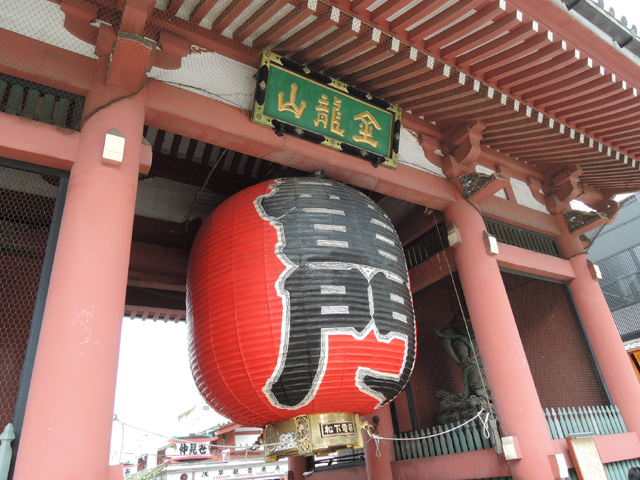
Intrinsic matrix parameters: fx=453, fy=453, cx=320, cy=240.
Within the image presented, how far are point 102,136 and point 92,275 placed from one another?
3.35ft

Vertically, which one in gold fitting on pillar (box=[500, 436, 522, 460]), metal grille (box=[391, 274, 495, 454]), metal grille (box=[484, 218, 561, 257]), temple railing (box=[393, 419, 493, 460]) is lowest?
gold fitting on pillar (box=[500, 436, 522, 460])

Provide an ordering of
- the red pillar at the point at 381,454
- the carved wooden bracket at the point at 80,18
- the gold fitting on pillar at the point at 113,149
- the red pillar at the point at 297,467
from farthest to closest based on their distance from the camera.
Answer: the red pillar at the point at 297,467 < the red pillar at the point at 381,454 < the carved wooden bracket at the point at 80,18 < the gold fitting on pillar at the point at 113,149

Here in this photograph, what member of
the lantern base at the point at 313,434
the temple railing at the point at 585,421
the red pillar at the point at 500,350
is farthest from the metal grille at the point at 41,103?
the temple railing at the point at 585,421

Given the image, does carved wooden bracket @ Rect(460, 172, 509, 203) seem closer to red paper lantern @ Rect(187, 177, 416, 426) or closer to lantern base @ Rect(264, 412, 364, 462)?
red paper lantern @ Rect(187, 177, 416, 426)

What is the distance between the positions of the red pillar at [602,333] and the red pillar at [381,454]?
8.54ft

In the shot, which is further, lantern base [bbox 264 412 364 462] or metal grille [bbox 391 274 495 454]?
metal grille [bbox 391 274 495 454]

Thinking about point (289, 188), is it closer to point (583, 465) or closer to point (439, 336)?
point (439, 336)

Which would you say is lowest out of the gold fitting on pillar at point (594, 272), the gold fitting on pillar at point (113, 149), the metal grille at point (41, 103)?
the gold fitting on pillar at point (594, 272)

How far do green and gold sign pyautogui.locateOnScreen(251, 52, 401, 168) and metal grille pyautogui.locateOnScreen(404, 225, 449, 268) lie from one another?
1341 millimetres

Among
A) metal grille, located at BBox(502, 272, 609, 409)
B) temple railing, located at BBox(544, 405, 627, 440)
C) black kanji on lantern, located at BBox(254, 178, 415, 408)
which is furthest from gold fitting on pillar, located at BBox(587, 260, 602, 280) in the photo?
black kanji on lantern, located at BBox(254, 178, 415, 408)

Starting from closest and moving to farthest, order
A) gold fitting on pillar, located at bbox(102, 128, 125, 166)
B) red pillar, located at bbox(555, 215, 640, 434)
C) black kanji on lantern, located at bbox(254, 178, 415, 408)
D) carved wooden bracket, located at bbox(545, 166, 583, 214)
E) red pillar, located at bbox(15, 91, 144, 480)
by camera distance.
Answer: red pillar, located at bbox(15, 91, 144, 480), gold fitting on pillar, located at bbox(102, 128, 125, 166), black kanji on lantern, located at bbox(254, 178, 415, 408), red pillar, located at bbox(555, 215, 640, 434), carved wooden bracket, located at bbox(545, 166, 583, 214)

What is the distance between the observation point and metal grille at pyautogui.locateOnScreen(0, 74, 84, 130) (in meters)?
3.21

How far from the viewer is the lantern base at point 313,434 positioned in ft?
10.7

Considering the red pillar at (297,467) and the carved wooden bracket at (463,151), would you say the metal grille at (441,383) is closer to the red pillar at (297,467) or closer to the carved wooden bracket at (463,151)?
the carved wooden bracket at (463,151)
